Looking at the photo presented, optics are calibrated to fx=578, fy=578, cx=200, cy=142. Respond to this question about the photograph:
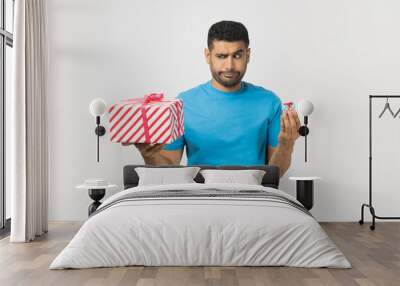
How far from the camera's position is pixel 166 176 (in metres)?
6.32

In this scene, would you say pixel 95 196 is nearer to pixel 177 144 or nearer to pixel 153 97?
pixel 177 144

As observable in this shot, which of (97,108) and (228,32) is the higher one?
(228,32)

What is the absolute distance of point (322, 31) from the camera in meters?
7.09

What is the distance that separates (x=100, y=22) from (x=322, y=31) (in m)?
2.73

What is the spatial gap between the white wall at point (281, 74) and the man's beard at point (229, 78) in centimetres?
16

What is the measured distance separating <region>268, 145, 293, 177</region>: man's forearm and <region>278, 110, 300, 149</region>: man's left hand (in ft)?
0.16

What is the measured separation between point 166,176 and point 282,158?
1.52 meters

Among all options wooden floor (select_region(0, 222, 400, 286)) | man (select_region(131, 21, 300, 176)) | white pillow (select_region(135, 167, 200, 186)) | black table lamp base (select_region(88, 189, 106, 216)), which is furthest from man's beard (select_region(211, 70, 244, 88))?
wooden floor (select_region(0, 222, 400, 286))

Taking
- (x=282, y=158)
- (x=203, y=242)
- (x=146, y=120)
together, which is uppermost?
(x=146, y=120)

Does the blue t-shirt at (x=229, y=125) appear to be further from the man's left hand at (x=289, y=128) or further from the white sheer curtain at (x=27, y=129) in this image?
the white sheer curtain at (x=27, y=129)

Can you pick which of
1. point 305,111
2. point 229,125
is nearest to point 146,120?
point 229,125

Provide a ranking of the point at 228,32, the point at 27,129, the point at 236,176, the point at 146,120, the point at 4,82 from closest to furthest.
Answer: the point at 27,129
the point at 236,176
the point at 4,82
the point at 146,120
the point at 228,32

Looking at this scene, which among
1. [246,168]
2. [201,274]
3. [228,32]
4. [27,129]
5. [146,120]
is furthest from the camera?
[228,32]

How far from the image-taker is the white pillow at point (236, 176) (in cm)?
Result: 621
